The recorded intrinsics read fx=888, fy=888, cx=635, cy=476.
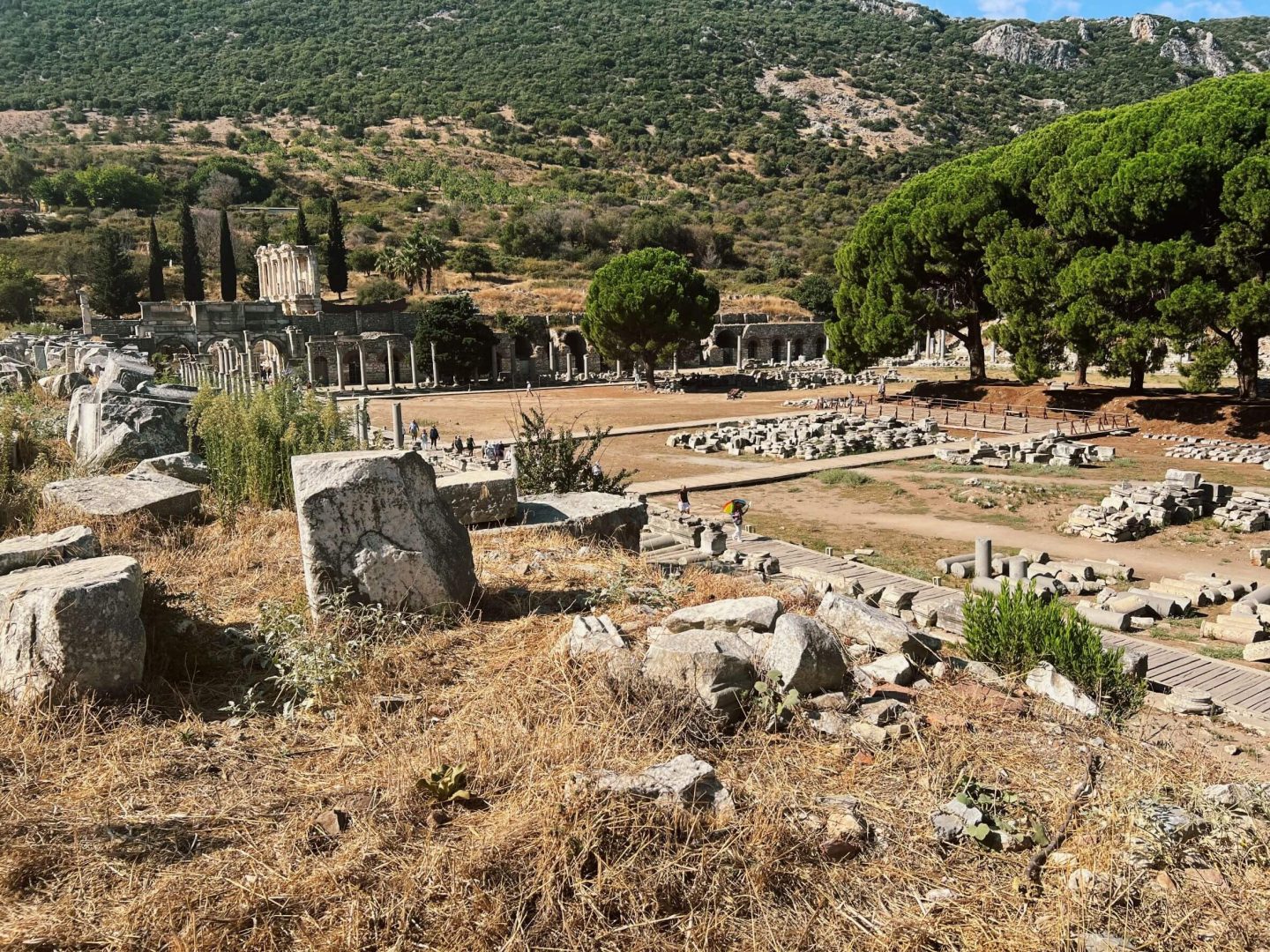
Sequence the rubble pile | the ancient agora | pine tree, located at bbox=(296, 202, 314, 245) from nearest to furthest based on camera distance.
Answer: the ancient agora < the rubble pile < pine tree, located at bbox=(296, 202, 314, 245)

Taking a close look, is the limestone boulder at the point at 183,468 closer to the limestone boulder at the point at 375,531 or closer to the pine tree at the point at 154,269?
the limestone boulder at the point at 375,531

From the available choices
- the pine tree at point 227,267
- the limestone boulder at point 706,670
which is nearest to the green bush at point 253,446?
the limestone boulder at point 706,670

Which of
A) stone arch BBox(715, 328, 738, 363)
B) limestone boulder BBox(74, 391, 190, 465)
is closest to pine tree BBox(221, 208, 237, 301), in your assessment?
stone arch BBox(715, 328, 738, 363)

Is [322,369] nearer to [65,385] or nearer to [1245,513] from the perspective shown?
[65,385]

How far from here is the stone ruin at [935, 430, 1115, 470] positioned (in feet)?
82.6

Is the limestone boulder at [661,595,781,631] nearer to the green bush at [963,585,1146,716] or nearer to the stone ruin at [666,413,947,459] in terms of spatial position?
the green bush at [963,585,1146,716]

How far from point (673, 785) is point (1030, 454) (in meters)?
25.0

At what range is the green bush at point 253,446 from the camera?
8930 millimetres

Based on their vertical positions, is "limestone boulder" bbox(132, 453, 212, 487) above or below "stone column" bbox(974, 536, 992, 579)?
above

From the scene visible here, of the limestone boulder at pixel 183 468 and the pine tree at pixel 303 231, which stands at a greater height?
the pine tree at pixel 303 231

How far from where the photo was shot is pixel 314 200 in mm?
83625

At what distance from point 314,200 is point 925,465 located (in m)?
74.0

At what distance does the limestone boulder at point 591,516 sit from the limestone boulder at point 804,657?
3.61 metres

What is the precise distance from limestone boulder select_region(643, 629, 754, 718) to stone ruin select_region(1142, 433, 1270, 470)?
2482 cm
